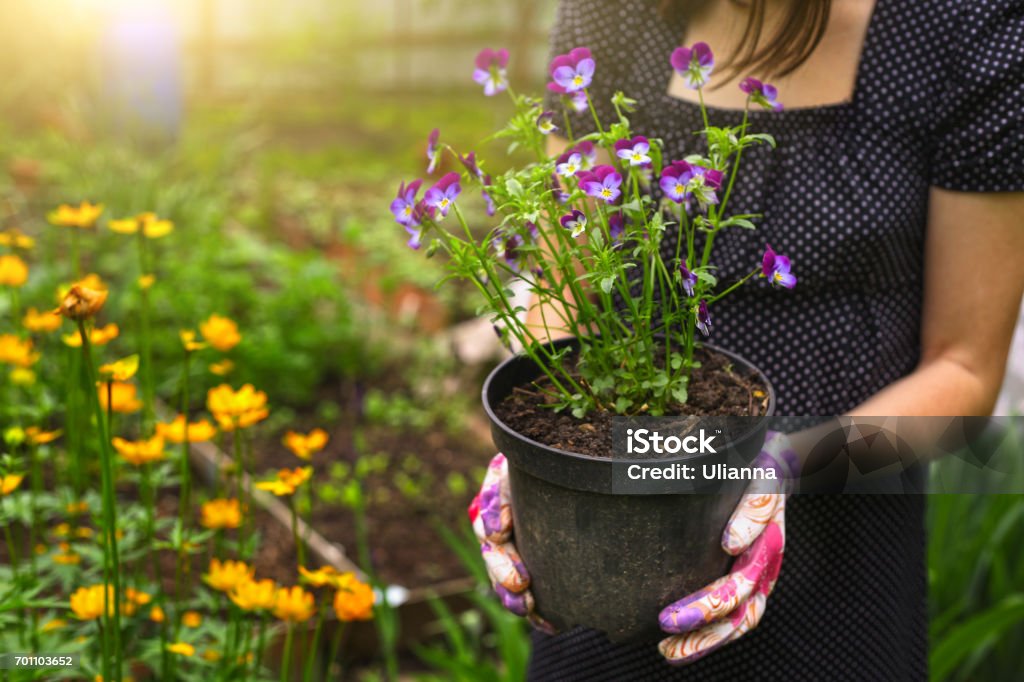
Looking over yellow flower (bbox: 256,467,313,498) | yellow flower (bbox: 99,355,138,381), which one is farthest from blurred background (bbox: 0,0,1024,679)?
yellow flower (bbox: 99,355,138,381)

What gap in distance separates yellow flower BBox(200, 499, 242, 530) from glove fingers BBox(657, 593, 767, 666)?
0.60m

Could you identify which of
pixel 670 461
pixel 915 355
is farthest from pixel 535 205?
pixel 915 355

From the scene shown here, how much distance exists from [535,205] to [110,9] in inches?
217

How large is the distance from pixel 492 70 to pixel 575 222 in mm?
221

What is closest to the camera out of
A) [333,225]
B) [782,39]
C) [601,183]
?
[601,183]

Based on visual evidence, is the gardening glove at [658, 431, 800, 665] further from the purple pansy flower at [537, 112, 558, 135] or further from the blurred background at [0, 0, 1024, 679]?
the blurred background at [0, 0, 1024, 679]

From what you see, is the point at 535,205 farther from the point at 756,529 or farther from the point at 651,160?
the point at 756,529

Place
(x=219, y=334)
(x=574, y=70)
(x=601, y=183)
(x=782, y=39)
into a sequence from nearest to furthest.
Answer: (x=601, y=183)
(x=574, y=70)
(x=782, y=39)
(x=219, y=334)

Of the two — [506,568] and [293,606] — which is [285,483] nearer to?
[293,606]

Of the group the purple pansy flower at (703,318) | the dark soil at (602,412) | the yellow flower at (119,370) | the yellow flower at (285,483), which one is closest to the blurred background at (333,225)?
the yellow flower at (285,483)

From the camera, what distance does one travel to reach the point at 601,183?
84cm

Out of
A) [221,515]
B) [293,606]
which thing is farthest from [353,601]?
[221,515]

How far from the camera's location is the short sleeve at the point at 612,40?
54.1 inches

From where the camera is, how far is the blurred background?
217cm
